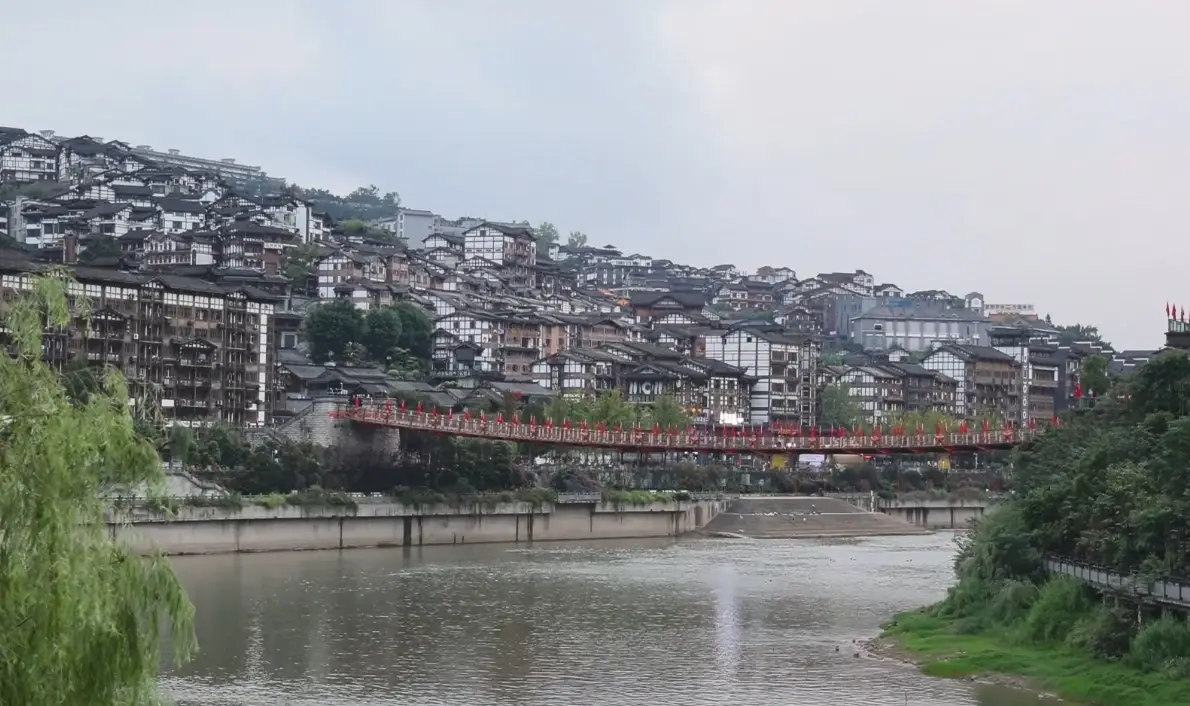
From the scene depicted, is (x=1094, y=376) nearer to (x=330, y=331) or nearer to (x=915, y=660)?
(x=330, y=331)

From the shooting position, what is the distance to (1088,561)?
28375 mm

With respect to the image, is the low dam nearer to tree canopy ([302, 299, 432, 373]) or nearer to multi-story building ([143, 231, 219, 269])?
tree canopy ([302, 299, 432, 373])

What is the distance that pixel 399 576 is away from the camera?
4284 cm

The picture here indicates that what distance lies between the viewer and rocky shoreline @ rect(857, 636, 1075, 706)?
80.9 feet

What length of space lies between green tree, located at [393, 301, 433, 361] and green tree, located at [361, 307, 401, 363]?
1266 mm

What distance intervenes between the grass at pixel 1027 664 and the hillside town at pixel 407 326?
33.6m

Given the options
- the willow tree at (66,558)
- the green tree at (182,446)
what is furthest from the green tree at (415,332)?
the willow tree at (66,558)

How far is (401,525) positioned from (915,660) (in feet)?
94.3

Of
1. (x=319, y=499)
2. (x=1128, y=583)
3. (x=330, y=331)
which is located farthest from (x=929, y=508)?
(x=1128, y=583)

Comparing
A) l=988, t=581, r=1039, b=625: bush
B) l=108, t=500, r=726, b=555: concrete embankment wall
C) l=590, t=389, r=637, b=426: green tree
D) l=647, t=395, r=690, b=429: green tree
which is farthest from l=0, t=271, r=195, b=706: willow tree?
l=647, t=395, r=690, b=429: green tree

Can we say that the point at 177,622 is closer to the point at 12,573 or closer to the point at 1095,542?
the point at 12,573

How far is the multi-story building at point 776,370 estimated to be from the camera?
311 ft

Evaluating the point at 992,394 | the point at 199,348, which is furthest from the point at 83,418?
the point at 992,394

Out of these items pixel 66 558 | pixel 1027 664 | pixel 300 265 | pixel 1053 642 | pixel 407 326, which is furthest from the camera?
pixel 300 265
